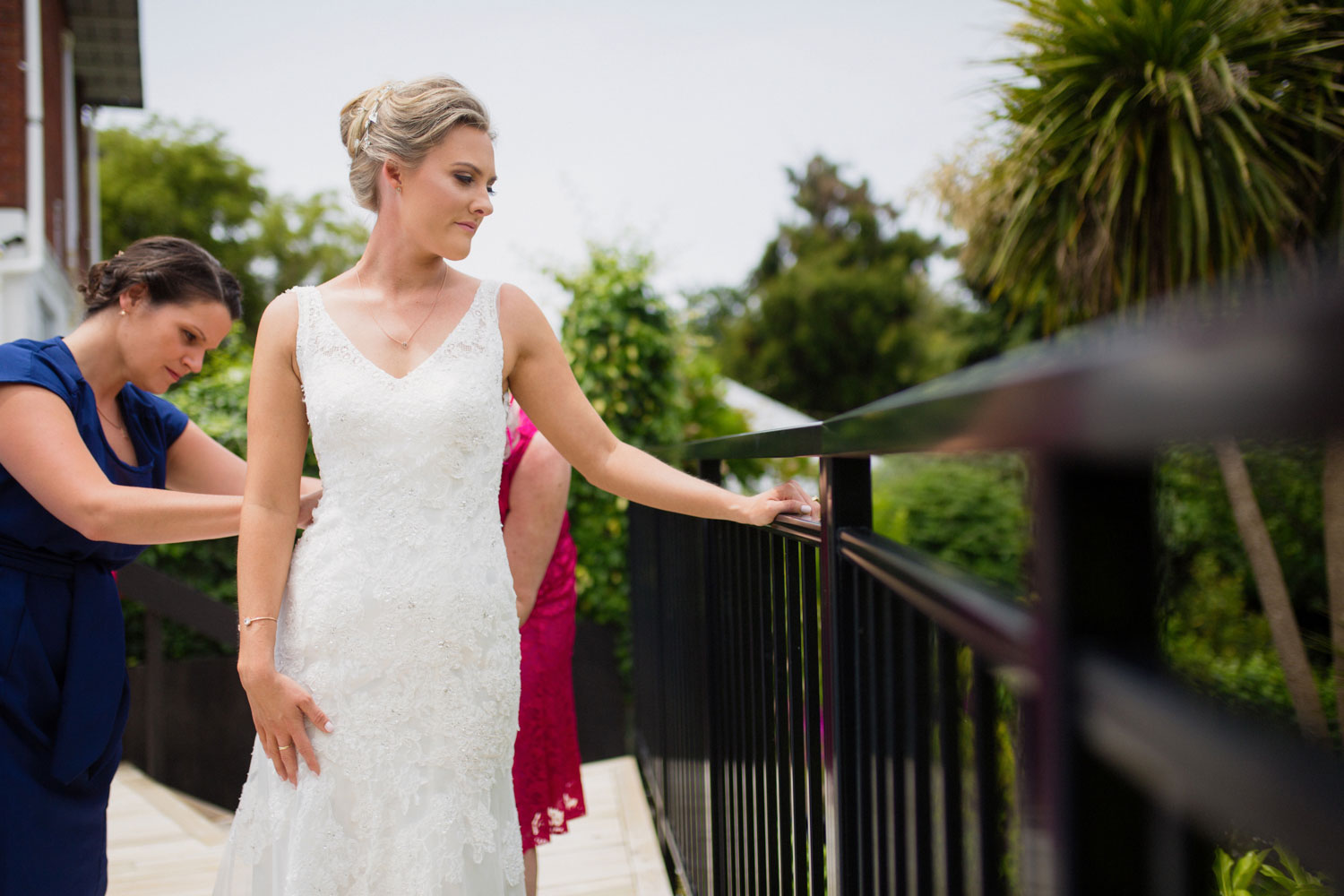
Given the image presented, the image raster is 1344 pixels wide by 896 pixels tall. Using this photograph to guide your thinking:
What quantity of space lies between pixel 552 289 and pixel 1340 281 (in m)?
5.61

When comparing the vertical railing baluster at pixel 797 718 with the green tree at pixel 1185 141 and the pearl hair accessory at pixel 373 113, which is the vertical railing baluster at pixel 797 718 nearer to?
the pearl hair accessory at pixel 373 113

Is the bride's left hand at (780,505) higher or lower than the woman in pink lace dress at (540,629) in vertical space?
higher

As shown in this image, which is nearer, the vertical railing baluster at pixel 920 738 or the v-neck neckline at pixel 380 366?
the vertical railing baluster at pixel 920 738

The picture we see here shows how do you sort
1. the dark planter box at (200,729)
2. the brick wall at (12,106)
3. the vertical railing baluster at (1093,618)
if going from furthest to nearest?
1. the brick wall at (12,106)
2. the dark planter box at (200,729)
3. the vertical railing baluster at (1093,618)

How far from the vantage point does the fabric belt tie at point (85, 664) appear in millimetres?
1835

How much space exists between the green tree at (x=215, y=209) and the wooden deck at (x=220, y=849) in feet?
83.5

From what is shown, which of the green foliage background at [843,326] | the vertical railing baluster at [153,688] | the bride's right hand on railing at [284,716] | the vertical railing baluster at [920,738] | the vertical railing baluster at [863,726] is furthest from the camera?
the green foliage background at [843,326]

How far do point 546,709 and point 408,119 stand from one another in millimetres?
1621

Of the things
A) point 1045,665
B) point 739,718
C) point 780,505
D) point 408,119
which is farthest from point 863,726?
point 408,119

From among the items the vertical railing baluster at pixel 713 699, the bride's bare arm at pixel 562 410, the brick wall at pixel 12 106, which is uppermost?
the brick wall at pixel 12 106

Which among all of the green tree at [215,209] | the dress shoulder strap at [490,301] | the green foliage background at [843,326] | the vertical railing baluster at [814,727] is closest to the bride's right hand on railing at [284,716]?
the dress shoulder strap at [490,301]

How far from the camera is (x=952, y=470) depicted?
55.3 feet

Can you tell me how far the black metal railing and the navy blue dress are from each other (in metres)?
1.38

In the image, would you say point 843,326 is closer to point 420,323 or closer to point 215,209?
point 215,209
